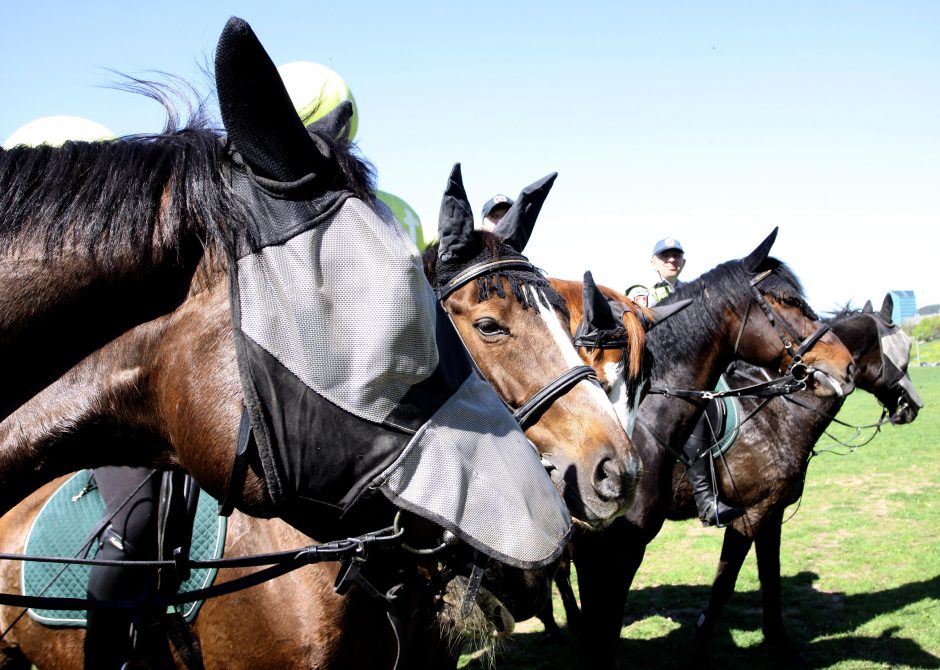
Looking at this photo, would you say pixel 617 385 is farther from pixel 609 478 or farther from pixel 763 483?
pixel 763 483

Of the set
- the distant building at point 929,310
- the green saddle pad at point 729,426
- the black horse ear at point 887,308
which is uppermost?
the black horse ear at point 887,308

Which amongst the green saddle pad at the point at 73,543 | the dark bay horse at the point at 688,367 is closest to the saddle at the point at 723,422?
the dark bay horse at the point at 688,367

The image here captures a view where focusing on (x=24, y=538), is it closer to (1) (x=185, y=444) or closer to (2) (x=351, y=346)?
(1) (x=185, y=444)

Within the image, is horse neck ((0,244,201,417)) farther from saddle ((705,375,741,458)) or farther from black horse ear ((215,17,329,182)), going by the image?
saddle ((705,375,741,458))

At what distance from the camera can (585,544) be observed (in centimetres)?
485

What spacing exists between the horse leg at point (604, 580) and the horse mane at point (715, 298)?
65.5 inches

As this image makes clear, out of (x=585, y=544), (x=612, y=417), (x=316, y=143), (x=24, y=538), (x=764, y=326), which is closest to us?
(x=316, y=143)

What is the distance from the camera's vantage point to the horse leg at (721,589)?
5.96 m

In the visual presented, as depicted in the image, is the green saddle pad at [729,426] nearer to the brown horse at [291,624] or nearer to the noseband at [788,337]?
the noseband at [788,337]

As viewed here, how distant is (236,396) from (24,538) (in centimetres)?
238

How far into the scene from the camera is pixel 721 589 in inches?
239

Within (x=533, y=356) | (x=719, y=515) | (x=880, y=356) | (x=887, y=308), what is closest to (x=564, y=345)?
(x=533, y=356)

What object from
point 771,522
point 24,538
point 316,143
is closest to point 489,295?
point 316,143

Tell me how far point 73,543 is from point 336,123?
85.8 inches
